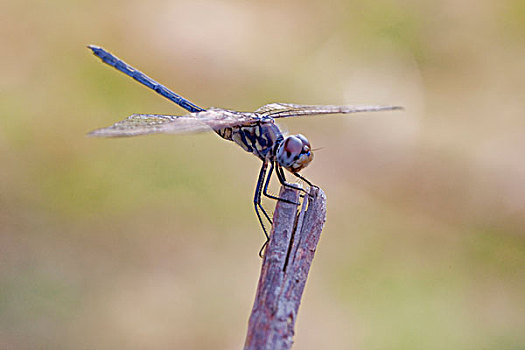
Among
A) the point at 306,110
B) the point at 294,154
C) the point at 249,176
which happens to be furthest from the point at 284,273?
the point at 249,176

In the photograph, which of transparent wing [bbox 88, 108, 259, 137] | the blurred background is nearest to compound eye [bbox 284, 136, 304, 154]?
transparent wing [bbox 88, 108, 259, 137]

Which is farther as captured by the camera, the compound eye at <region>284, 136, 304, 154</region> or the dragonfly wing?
the compound eye at <region>284, 136, 304, 154</region>

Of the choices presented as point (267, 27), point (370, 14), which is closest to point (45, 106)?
point (267, 27)

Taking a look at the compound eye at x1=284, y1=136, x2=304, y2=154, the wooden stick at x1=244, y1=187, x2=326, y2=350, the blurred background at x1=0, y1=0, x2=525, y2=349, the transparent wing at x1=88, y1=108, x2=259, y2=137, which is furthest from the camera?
the blurred background at x1=0, y1=0, x2=525, y2=349

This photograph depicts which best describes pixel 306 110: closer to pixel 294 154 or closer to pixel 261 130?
pixel 261 130

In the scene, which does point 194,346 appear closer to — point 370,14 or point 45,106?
point 45,106

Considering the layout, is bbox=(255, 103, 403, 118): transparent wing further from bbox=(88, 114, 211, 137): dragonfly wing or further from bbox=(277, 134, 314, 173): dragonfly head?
bbox=(88, 114, 211, 137): dragonfly wing

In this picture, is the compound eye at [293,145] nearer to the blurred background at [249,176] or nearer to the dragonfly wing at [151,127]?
the dragonfly wing at [151,127]
